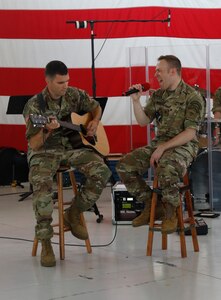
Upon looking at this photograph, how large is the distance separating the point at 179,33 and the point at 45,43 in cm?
153

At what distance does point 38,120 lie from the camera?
13.5 feet

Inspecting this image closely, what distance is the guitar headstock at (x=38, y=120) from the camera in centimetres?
411

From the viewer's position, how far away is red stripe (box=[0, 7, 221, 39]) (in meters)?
7.96

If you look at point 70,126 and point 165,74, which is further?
point 165,74

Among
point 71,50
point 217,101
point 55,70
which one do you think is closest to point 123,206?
point 217,101

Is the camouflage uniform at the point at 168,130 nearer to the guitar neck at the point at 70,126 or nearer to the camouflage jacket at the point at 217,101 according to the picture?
the guitar neck at the point at 70,126

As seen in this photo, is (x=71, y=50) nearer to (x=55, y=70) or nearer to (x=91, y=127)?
(x=91, y=127)

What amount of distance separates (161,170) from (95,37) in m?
3.94

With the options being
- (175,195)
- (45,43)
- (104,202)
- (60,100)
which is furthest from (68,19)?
(175,195)

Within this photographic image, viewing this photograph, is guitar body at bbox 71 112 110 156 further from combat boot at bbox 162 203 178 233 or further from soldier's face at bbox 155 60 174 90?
combat boot at bbox 162 203 178 233

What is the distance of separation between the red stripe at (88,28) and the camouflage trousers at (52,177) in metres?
3.65

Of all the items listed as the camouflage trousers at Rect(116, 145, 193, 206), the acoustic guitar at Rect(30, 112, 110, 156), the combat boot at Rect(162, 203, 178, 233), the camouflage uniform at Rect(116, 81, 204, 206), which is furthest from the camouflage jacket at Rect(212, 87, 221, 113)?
the combat boot at Rect(162, 203, 178, 233)

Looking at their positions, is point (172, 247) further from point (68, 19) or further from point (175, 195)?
point (68, 19)

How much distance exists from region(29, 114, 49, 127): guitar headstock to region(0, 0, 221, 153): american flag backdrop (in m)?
3.82
